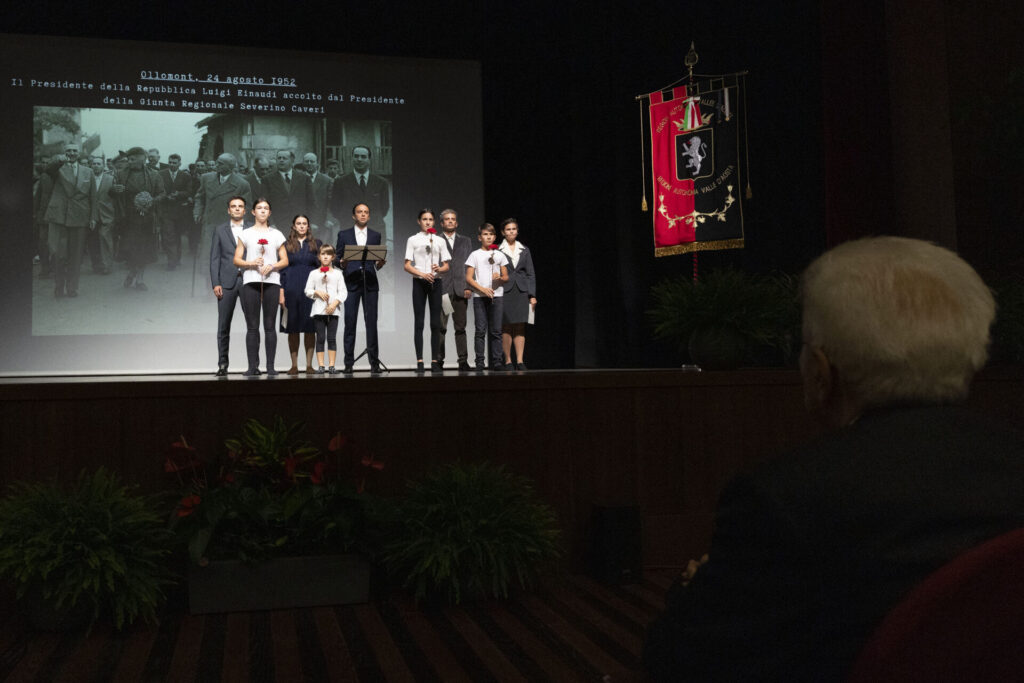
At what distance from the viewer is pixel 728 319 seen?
13.8 ft

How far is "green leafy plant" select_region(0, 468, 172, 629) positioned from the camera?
2736 mm

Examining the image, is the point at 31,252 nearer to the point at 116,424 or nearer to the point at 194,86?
the point at 194,86

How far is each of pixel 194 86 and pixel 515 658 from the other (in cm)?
670

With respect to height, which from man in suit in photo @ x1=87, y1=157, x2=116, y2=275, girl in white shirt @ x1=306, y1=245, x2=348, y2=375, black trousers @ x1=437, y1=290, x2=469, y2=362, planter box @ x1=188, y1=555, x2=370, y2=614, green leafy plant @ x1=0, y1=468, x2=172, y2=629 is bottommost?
planter box @ x1=188, y1=555, x2=370, y2=614

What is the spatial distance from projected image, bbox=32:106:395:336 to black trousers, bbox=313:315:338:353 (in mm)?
1463

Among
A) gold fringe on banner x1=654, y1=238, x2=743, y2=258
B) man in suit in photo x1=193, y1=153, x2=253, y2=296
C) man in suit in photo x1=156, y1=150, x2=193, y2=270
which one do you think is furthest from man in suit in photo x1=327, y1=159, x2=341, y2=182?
gold fringe on banner x1=654, y1=238, x2=743, y2=258

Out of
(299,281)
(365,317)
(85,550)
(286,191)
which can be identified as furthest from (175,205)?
(85,550)

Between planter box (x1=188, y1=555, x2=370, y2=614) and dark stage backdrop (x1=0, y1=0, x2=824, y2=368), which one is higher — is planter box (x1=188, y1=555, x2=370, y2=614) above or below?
below

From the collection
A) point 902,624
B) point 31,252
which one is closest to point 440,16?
point 31,252

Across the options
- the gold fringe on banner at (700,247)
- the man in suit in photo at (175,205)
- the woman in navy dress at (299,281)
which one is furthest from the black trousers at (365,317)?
the gold fringe on banner at (700,247)

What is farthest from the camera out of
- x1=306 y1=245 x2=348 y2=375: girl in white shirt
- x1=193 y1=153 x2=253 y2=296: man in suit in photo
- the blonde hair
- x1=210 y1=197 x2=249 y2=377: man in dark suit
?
x1=193 y1=153 x2=253 y2=296: man in suit in photo

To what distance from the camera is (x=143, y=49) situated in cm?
772

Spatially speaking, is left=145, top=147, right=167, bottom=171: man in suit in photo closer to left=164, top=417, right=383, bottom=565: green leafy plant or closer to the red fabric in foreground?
left=164, top=417, right=383, bottom=565: green leafy plant

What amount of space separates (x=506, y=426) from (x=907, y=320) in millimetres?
2662
